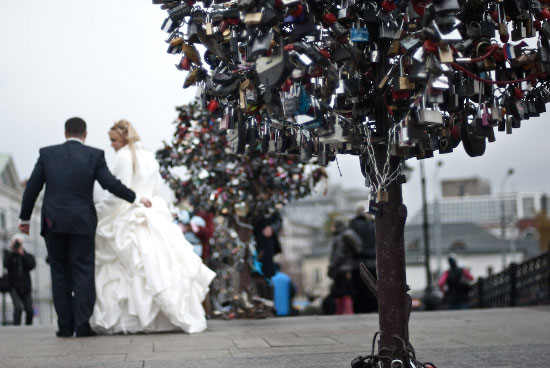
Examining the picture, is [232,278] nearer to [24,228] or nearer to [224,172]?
[224,172]

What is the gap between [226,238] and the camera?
1056 cm

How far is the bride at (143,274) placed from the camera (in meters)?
7.41

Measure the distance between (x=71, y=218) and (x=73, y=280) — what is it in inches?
24.0

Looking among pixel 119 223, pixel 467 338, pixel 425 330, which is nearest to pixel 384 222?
pixel 467 338

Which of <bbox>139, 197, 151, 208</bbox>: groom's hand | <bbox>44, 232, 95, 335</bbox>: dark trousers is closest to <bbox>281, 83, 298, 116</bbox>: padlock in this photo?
<bbox>44, 232, 95, 335</bbox>: dark trousers

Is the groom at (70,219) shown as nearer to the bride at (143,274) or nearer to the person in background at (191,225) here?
the bride at (143,274)

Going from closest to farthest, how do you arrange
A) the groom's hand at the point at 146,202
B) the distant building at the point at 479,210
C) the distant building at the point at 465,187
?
the groom's hand at the point at 146,202, the distant building at the point at 479,210, the distant building at the point at 465,187

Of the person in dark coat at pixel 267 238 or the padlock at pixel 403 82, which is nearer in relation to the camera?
the padlock at pixel 403 82

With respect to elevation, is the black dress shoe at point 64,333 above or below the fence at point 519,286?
above

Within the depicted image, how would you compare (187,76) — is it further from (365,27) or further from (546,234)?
(546,234)

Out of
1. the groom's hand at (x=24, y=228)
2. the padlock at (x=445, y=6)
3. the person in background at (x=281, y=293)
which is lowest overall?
the person in background at (x=281, y=293)

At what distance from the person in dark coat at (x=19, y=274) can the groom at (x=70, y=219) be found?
23.9 feet

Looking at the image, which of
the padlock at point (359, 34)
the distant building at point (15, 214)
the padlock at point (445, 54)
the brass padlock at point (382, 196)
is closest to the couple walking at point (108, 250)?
the brass padlock at point (382, 196)

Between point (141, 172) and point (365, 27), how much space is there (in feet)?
16.5
